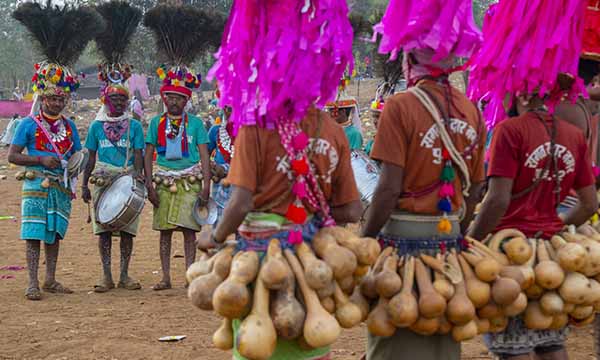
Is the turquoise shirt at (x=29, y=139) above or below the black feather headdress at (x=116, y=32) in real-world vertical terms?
below

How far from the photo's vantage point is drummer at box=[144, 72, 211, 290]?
800 cm

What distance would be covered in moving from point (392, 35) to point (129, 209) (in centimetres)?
448

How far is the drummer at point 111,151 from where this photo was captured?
796cm

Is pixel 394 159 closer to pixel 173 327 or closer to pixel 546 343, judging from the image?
pixel 546 343

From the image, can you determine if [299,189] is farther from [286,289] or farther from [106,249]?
[106,249]

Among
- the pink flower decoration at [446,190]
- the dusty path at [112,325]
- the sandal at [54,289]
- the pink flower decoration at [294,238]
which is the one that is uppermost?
the pink flower decoration at [446,190]

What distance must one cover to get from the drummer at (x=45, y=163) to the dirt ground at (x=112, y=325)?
594mm

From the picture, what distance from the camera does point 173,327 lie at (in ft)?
21.9

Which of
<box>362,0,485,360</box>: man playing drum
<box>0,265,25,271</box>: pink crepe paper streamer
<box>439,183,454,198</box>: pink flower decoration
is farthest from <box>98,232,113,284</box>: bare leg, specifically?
<box>439,183,454,198</box>: pink flower decoration

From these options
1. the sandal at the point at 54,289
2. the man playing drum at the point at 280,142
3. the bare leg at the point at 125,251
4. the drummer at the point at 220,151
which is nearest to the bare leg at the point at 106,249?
the bare leg at the point at 125,251

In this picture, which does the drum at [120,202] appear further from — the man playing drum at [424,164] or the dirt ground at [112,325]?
the man playing drum at [424,164]

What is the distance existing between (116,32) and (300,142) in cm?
602

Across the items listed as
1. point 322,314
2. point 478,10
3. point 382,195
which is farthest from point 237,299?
point 478,10

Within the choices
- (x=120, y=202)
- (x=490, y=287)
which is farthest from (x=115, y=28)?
(x=490, y=287)
